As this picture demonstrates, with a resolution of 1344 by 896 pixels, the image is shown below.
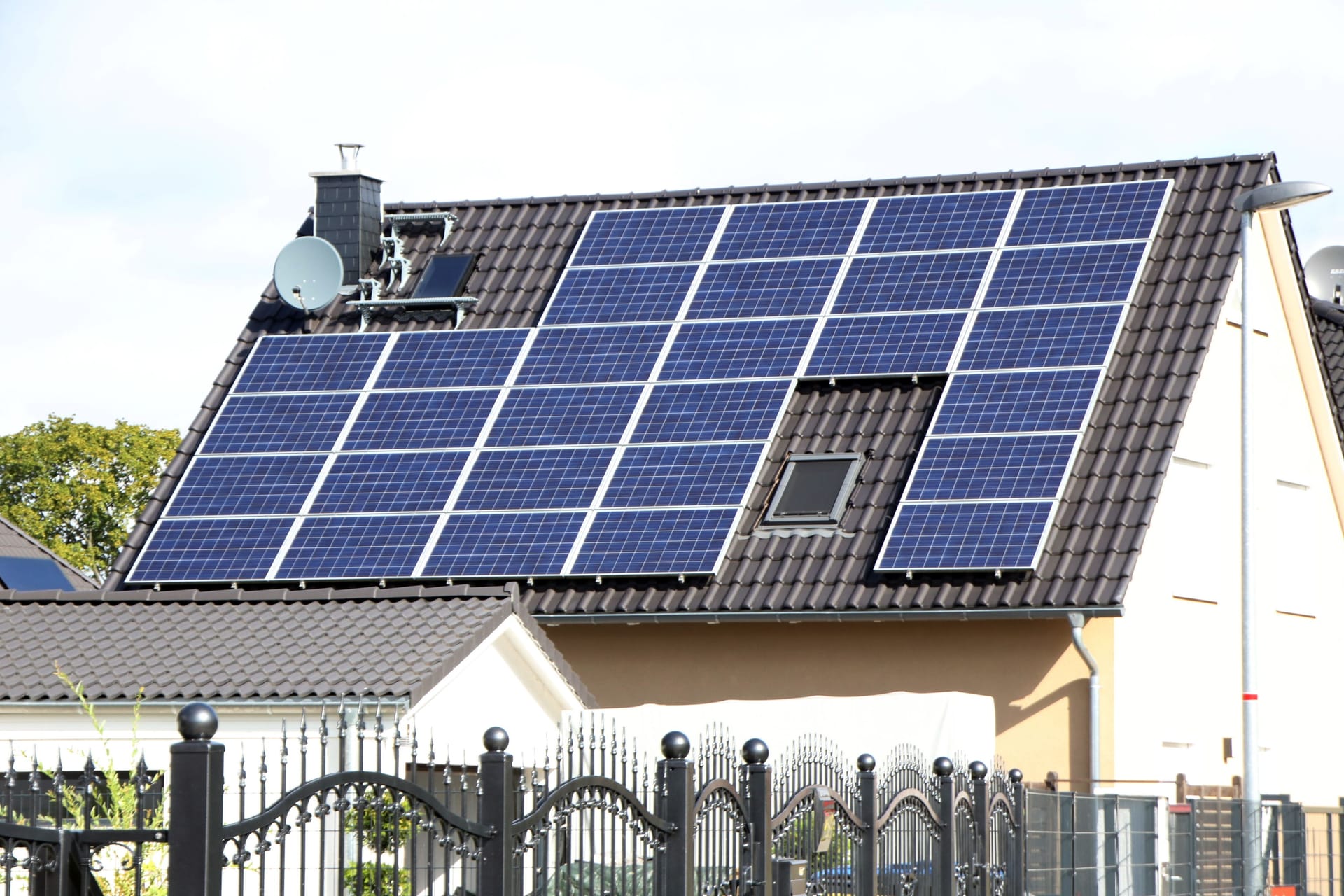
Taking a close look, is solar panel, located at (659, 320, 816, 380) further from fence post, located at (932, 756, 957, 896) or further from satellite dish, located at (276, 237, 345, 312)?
fence post, located at (932, 756, 957, 896)

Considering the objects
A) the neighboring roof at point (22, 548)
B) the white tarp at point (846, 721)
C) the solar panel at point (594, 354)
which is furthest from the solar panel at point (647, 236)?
the neighboring roof at point (22, 548)

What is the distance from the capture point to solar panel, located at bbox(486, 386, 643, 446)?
2427 centimetres

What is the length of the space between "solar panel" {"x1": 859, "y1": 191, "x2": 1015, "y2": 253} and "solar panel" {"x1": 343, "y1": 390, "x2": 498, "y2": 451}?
5.14 meters

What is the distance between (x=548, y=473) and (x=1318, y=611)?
10179 millimetres

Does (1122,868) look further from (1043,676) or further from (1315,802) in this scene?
(1315,802)

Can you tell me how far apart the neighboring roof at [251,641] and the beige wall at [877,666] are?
250cm

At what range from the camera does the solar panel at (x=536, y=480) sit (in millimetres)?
23531

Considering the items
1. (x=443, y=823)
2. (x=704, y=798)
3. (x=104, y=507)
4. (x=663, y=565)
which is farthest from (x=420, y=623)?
(x=104, y=507)

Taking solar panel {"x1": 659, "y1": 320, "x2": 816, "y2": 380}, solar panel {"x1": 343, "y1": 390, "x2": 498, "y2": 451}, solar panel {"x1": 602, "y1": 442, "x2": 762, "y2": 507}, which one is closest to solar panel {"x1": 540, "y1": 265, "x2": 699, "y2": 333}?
solar panel {"x1": 659, "y1": 320, "x2": 816, "y2": 380}

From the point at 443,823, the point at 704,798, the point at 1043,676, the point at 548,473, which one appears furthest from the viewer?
the point at 548,473

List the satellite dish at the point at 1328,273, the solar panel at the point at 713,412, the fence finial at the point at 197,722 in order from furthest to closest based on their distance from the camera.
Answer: the satellite dish at the point at 1328,273
the solar panel at the point at 713,412
the fence finial at the point at 197,722

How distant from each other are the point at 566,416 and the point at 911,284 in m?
4.36

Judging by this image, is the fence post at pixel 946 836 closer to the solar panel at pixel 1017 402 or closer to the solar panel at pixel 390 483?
the solar panel at pixel 1017 402

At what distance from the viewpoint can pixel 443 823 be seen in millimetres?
8234
